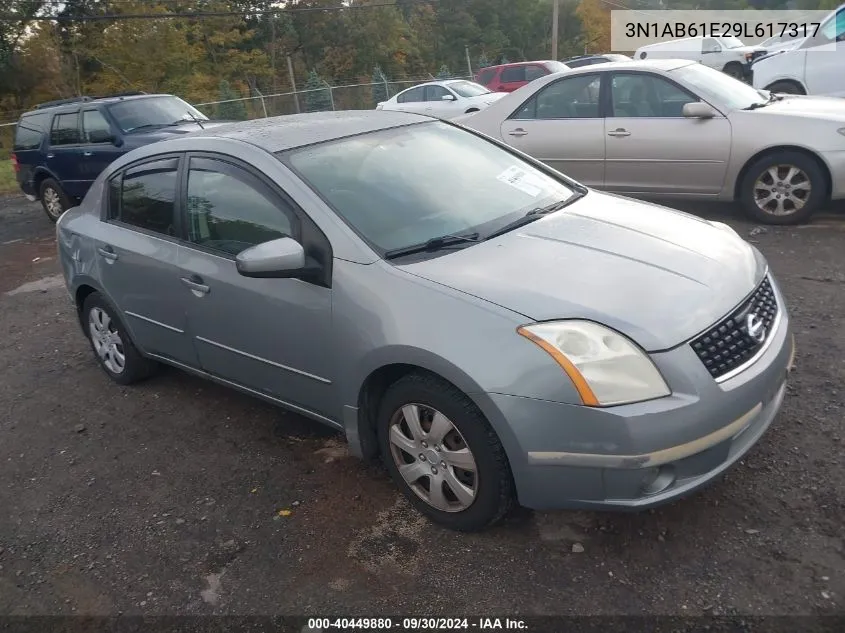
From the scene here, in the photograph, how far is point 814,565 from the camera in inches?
101

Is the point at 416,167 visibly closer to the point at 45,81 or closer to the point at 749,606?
the point at 749,606

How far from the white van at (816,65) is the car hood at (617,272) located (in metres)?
8.39

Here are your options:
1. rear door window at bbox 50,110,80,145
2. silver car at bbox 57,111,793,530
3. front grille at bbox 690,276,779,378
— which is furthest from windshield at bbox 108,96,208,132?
front grille at bbox 690,276,779,378

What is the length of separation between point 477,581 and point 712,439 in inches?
39.7

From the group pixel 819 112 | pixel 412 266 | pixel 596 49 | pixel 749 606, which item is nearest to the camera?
pixel 749 606

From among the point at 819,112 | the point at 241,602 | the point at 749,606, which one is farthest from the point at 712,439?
the point at 819,112

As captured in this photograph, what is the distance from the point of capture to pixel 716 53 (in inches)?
837

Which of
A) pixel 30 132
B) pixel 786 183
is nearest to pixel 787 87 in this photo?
pixel 786 183

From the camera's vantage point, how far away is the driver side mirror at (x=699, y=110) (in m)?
6.44

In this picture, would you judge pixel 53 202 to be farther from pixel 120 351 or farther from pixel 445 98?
pixel 445 98

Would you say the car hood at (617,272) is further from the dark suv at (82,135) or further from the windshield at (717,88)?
the dark suv at (82,135)

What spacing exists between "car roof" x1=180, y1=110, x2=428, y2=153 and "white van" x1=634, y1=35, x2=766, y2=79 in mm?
19081

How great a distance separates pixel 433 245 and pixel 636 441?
1.22 metres

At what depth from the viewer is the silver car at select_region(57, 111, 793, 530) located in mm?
2510
